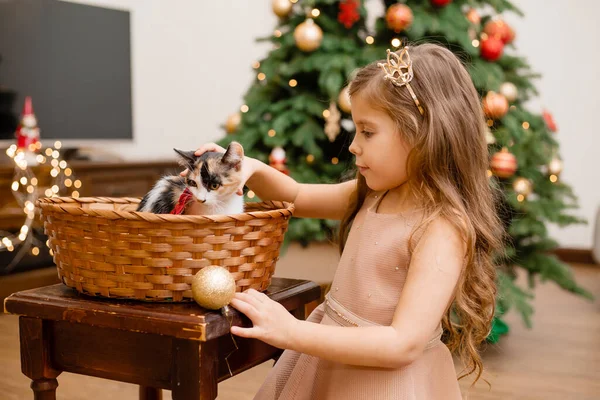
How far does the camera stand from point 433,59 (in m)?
1.06

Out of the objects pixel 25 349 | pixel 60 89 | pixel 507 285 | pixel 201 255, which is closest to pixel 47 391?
pixel 25 349

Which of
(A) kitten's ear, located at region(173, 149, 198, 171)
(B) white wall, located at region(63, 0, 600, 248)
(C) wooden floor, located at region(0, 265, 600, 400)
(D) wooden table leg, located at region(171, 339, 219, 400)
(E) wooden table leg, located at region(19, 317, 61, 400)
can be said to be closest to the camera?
(D) wooden table leg, located at region(171, 339, 219, 400)

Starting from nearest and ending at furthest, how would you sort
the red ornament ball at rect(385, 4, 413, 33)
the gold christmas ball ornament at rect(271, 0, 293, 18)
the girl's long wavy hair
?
1. the girl's long wavy hair
2. the red ornament ball at rect(385, 4, 413, 33)
3. the gold christmas ball ornament at rect(271, 0, 293, 18)

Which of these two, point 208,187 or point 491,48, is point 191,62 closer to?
point 491,48

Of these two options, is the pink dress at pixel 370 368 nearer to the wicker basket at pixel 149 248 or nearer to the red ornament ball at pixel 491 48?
the wicker basket at pixel 149 248

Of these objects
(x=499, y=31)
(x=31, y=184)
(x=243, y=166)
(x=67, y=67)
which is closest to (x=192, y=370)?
(x=243, y=166)

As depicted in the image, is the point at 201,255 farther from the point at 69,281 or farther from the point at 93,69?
the point at 93,69

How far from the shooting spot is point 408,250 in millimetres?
1018

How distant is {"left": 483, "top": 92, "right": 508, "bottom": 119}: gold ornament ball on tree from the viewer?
2.27 meters

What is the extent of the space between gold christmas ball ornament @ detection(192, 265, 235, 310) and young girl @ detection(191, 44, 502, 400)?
0.08 meters

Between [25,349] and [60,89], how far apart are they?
2861mm

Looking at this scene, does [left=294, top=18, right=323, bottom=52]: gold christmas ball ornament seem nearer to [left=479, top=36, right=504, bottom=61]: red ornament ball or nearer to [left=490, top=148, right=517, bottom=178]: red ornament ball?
[left=479, top=36, right=504, bottom=61]: red ornament ball

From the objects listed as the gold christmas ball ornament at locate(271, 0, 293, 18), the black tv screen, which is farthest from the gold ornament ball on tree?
the black tv screen

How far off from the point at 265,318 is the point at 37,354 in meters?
0.33
